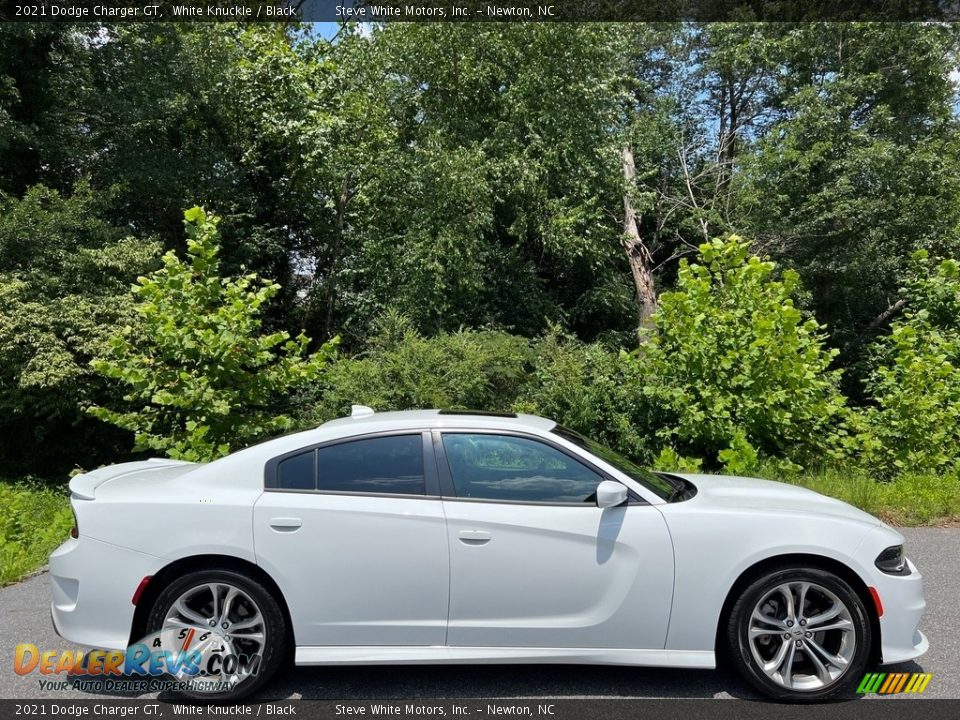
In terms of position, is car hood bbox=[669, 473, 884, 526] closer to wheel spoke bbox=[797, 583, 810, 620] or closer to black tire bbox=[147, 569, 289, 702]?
wheel spoke bbox=[797, 583, 810, 620]

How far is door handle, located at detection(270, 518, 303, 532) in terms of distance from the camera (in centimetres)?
412

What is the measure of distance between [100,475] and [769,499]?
4025 millimetres

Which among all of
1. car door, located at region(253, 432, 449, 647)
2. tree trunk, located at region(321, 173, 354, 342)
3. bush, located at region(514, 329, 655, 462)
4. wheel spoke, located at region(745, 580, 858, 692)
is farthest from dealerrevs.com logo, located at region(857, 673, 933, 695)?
tree trunk, located at region(321, 173, 354, 342)

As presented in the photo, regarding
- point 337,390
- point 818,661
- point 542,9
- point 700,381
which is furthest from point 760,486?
point 542,9

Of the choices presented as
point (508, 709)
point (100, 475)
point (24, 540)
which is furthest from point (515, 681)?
point (24, 540)

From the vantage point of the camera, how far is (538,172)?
16.4 meters

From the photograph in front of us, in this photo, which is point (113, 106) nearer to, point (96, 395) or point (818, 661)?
point (96, 395)

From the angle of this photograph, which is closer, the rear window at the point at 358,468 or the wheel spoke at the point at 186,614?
the wheel spoke at the point at 186,614

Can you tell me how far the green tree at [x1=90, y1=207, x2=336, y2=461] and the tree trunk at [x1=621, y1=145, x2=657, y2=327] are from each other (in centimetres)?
1226

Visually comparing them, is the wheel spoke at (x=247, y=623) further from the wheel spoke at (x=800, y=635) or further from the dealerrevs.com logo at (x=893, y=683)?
the dealerrevs.com logo at (x=893, y=683)

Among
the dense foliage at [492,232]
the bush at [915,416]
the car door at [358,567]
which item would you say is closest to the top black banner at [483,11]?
the dense foliage at [492,232]

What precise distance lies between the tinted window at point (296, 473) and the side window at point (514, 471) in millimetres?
761

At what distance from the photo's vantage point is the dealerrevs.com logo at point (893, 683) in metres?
4.05

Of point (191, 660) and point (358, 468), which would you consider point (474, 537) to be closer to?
point (358, 468)
